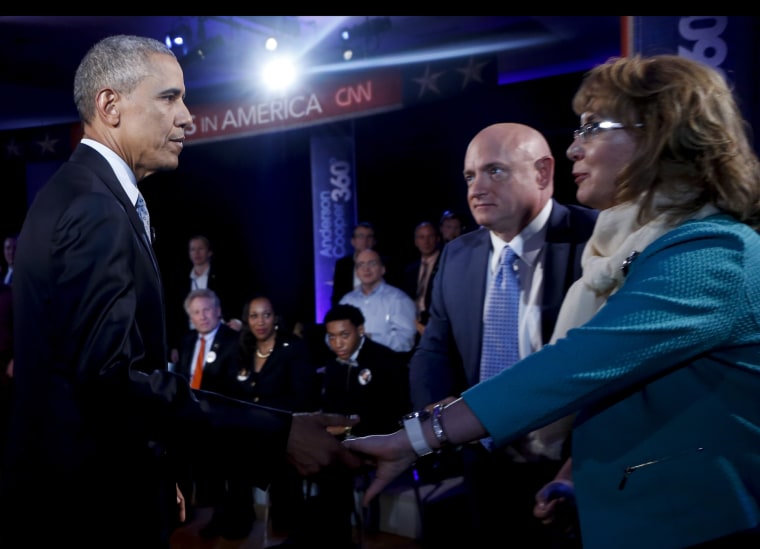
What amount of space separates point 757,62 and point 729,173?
291 cm

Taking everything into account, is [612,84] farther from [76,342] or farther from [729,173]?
[76,342]

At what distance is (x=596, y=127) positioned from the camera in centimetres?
142

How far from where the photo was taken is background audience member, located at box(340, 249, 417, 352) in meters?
5.72

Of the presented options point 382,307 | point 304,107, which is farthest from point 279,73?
point 382,307

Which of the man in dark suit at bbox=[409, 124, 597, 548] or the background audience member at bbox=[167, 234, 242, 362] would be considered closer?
the man in dark suit at bbox=[409, 124, 597, 548]

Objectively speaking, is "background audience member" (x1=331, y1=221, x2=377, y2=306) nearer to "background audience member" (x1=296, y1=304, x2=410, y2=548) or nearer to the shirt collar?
"background audience member" (x1=296, y1=304, x2=410, y2=548)

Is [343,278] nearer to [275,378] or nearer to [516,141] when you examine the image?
[275,378]

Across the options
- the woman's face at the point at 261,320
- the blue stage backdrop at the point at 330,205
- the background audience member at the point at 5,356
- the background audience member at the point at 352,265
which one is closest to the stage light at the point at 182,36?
the blue stage backdrop at the point at 330,205

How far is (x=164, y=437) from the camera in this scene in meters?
1.39

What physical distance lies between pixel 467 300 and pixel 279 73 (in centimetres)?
686

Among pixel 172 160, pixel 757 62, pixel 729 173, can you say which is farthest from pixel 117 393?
pixel 757 62

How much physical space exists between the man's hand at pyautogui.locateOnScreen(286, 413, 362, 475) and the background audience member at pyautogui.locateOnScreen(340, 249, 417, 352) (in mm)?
4025

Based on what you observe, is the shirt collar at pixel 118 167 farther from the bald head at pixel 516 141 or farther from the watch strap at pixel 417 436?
the bald head at pixel 516 141

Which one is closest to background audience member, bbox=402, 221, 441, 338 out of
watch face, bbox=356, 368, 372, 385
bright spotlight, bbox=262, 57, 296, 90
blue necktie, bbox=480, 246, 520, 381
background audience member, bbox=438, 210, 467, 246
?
background audience member, bbox=438, 210, 467, 246
